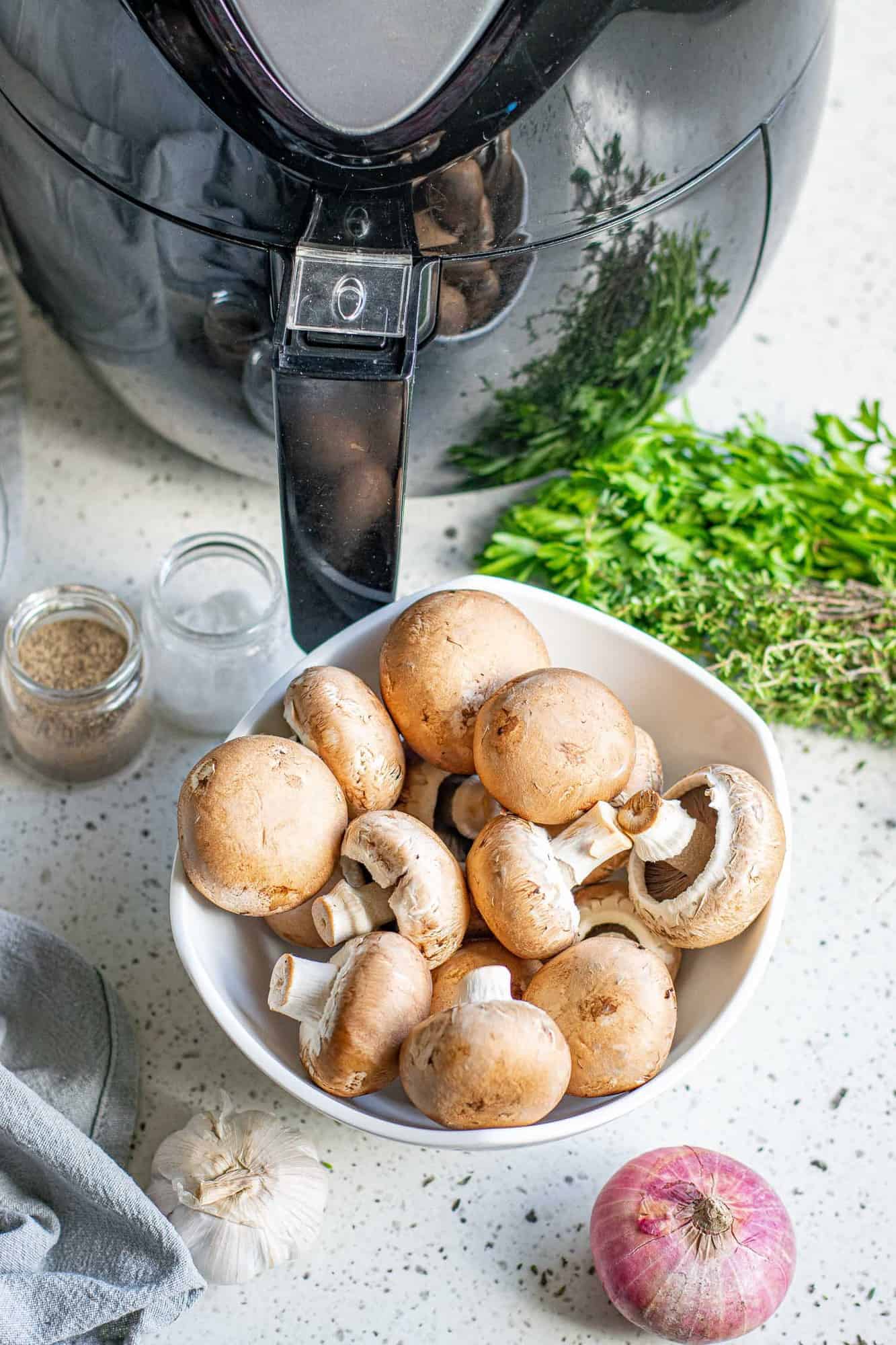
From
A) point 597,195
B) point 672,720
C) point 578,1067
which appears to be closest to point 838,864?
point 672,720

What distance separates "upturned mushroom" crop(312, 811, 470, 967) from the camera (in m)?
0.62

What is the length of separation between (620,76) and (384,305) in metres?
0.16

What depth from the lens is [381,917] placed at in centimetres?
65

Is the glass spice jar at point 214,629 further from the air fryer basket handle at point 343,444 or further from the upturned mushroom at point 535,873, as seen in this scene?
the upturned mushroom at point 535,873

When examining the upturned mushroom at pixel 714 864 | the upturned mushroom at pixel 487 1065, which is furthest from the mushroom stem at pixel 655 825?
the upturned mushroom at pixel 487 1065

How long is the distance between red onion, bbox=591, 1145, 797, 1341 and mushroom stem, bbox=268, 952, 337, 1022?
0.21 metres

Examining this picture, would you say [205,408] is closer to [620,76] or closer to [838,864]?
[620,76]

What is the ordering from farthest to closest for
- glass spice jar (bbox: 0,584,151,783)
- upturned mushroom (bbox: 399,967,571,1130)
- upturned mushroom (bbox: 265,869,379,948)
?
glass spice jar (bbox: 0,584,151,783) < upturned mushroom (bbox: 265,869,379,948) < upturned mushroom (bbox: 399,967,571,1130)

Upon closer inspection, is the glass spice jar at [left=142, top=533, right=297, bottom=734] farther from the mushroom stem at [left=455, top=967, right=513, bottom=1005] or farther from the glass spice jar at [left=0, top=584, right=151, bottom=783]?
the mushroom stem at [left=455, top=967, right=513, bottom=1005]

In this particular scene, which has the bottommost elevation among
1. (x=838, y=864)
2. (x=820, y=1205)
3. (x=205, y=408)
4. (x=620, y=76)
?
(x=820, y=1205)

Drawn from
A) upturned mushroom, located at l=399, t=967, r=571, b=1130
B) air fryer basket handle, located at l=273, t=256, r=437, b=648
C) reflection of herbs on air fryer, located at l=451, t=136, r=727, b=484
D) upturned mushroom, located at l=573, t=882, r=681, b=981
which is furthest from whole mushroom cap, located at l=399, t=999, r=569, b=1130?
reflection of herbs on air fryer, located at l=451, t=136, r=727, b=484

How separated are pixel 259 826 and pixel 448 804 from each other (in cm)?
14

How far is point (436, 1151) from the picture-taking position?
2.49 ft

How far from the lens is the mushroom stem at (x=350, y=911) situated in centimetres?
64
